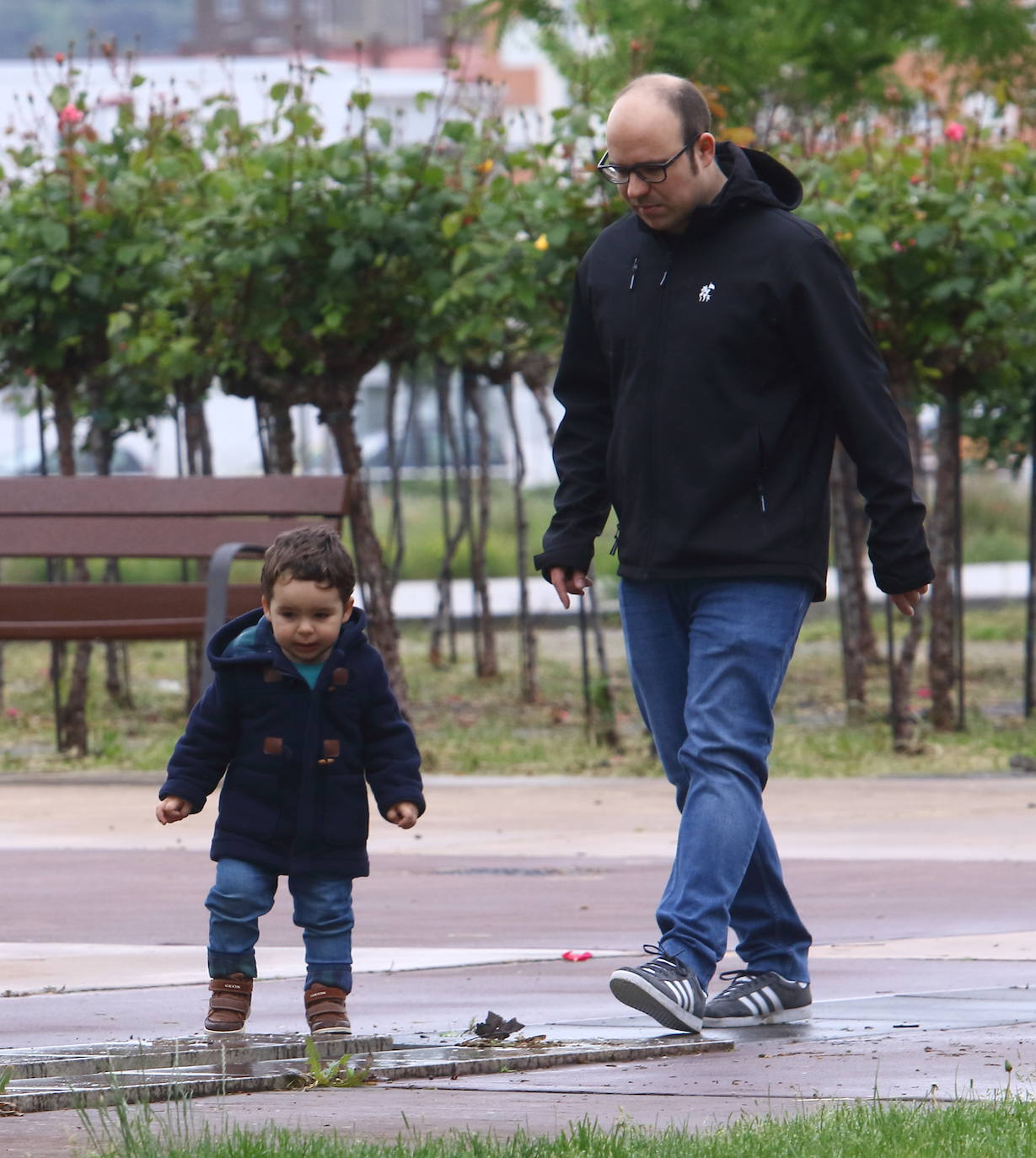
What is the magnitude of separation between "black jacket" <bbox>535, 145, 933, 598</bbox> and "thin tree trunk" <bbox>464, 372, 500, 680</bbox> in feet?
26.7

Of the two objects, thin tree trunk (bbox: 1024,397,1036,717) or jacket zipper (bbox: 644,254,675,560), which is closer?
jacket zipper (bbox: 644,254,675,560)

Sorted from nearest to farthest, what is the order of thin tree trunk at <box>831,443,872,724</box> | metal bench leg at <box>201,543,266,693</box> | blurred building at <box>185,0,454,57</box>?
metal bench leg at <box>201,543,266,693</box>
thin tree trunk at <box>831,443,872,724</box>
blurred building at <box>185,0,454,57</box>

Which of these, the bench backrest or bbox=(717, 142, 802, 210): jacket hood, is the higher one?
bbox=(717, 142, 802, 210): jacket hood

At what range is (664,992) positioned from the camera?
13.0 ft

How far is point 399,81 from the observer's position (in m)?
74.1

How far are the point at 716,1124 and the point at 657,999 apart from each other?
89 cm

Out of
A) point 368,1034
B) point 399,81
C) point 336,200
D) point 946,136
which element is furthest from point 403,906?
point 399,81

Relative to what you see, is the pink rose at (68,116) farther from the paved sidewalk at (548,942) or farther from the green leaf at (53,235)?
the paved sidewalk at (548,942)

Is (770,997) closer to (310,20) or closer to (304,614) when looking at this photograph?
(304,614)

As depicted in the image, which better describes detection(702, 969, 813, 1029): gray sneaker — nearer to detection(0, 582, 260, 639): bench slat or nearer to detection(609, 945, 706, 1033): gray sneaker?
detection(609, 945, 706, 1033): gray sneaker

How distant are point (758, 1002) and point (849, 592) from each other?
24.8 feet

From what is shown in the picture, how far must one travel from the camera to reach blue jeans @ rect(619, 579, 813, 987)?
4.21 metres

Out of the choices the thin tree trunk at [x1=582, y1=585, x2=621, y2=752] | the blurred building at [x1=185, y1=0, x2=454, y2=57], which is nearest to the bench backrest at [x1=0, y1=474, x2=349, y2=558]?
the thin tree trunk at [x1=582, y1=585, x2=621, y2=752]

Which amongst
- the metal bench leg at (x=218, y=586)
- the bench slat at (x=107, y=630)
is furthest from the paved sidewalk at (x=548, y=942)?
the metal bench leg at (x=218, y=586)
